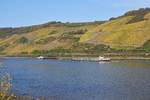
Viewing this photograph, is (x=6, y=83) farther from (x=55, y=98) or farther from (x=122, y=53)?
(x=122, y=53)

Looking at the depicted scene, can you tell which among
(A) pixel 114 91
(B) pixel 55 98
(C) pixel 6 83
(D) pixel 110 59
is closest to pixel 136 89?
(A) pixel 114 91

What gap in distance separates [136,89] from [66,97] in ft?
44.8

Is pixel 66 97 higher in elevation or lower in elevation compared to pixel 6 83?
lower

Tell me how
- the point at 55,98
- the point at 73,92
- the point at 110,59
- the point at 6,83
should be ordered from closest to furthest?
the point at 6,83, the point at 55,98, the point at 73,92, the point at 110,59

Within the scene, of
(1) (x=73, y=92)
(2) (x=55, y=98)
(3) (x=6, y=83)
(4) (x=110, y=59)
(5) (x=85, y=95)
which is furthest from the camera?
(4) (x=110, y=59)

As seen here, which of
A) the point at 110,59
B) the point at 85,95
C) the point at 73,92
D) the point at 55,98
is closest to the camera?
the point at 55,98

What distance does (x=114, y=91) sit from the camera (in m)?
67.9

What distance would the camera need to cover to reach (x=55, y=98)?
58.6 m

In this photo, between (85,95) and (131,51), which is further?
(131,51)

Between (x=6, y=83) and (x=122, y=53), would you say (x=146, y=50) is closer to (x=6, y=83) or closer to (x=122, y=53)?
(x=122, y=53)

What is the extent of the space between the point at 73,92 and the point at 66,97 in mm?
7054

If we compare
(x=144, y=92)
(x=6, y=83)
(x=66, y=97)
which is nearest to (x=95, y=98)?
(x=66, y=97)

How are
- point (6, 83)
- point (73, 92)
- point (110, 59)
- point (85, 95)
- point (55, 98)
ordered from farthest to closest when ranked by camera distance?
1. point (110, 59)
2. point (73, 92)
3. point (85, 95)
4. point (55, 98)
5. point (6, 83)

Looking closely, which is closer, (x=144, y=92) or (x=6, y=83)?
(x=6, y=83)
